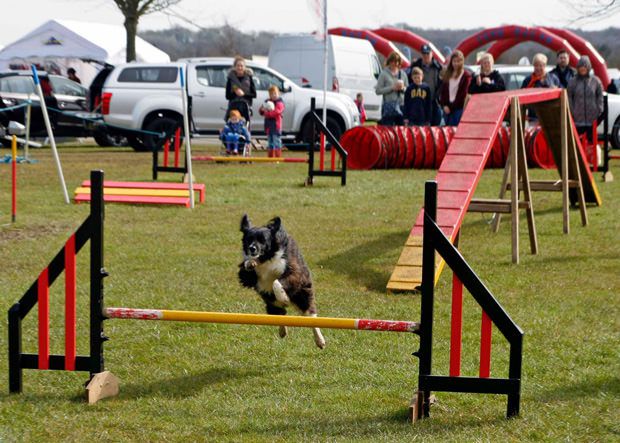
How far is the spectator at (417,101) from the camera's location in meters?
18.6

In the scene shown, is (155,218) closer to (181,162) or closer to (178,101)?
(181,162)

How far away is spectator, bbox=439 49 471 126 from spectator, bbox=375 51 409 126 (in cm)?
200

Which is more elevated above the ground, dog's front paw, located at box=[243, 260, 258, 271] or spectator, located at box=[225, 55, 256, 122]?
spectator, located at box=[225, 55, 256, 122]

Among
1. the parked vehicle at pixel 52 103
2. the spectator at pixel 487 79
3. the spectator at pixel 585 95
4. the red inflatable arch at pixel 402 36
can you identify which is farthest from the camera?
the red inflatable arch at pixel 402 36

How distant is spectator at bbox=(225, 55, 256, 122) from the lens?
66.7 feet

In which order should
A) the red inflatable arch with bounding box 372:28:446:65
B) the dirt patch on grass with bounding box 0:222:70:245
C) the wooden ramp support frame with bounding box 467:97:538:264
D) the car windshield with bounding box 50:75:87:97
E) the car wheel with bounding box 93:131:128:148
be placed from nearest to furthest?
the wooden ramp support frame with bounding box 467:97:538:264
the dirt patch on grass with bounding box 0:222:70:245
the car wheel with bounding box 93:131:128:148
the car windshield with bounding box 50:75:87:97
the red inflatable arch with bounding box 372:28:446:65

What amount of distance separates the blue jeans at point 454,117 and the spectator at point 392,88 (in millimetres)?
1614

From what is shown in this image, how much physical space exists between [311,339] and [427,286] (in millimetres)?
1904

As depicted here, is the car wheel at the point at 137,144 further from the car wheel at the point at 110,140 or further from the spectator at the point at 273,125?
the spectator at the point at 273,125

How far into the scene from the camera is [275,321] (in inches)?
213

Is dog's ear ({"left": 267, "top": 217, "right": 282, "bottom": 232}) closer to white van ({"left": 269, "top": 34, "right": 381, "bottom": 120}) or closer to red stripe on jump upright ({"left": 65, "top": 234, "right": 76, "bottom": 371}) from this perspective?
red stripe on jump upright ({"left": 65, "top": 234, "right": 76, "bottom": 371})

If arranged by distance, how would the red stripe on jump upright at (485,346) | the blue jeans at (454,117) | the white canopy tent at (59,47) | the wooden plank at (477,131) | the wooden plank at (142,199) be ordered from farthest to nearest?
the white canopy tent at (59,47) → the blue jeans at (454,117) → the wooden plank at (142,199) → the wooden plank at (477,131) → the red stripe on jump upright at (485,346)

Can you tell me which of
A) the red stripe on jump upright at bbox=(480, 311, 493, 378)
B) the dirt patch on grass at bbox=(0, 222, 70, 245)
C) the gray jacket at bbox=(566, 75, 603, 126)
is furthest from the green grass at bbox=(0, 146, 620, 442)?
the gray jacket at bbox=(566, 75, 603, 126)

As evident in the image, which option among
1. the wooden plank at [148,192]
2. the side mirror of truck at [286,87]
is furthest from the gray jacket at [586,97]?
the wooden plank at [148,192]
